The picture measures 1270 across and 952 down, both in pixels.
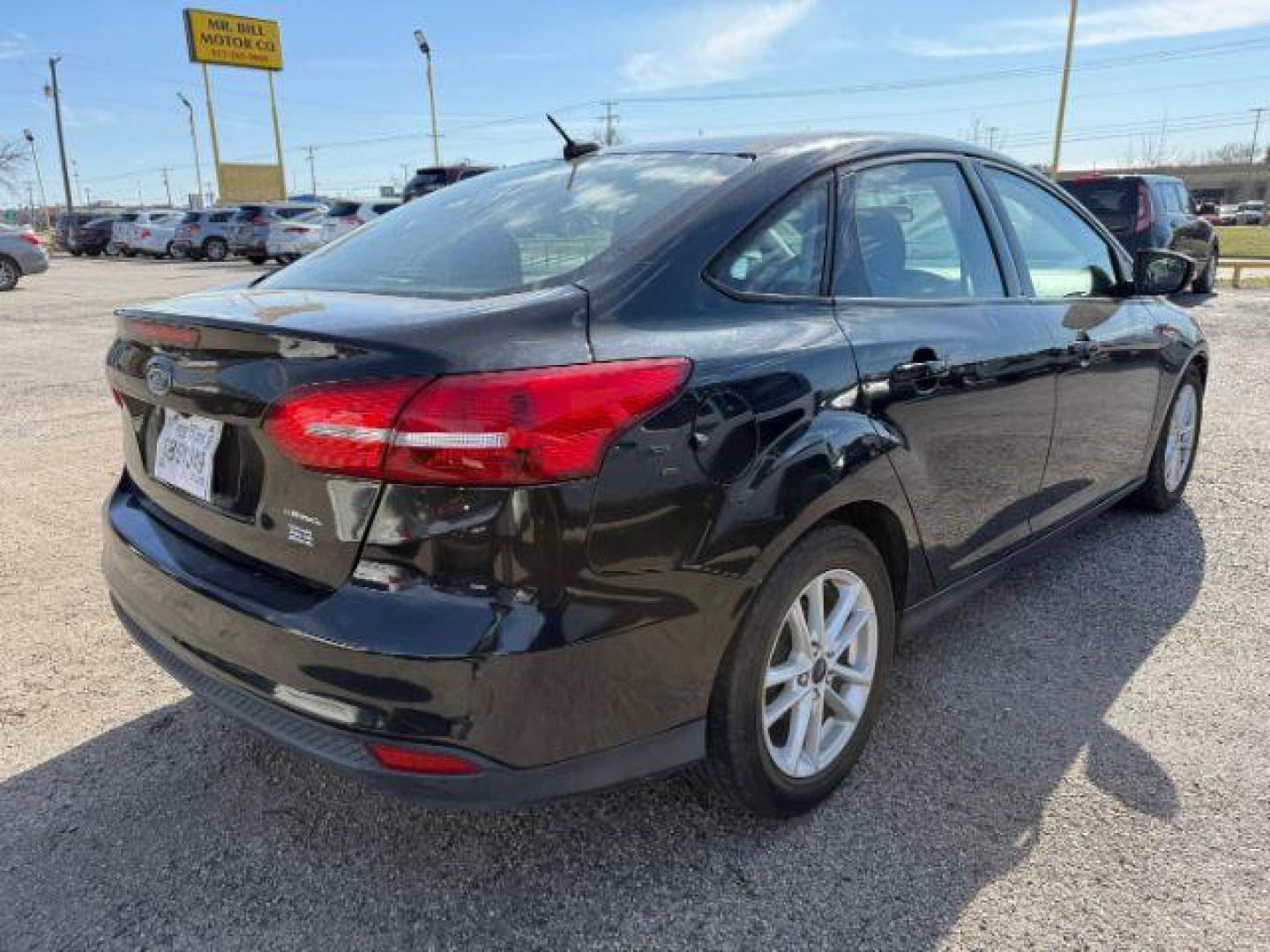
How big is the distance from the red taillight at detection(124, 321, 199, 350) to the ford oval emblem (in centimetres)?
5

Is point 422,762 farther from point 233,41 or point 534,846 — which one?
point 233,41

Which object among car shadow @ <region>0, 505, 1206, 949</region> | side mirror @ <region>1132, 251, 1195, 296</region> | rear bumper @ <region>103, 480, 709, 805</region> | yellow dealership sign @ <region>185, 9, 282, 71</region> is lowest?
car shadow @ <region>0, 505, 1206, 949</region>

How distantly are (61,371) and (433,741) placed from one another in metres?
8.61

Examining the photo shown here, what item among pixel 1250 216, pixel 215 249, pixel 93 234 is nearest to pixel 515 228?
pixel 215 249

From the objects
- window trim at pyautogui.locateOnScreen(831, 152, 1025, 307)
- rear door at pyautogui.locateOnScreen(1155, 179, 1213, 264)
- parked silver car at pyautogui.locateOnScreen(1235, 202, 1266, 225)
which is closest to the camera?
window trim at pyautogui.locateOnScreen(831, 152, 1025, 307)

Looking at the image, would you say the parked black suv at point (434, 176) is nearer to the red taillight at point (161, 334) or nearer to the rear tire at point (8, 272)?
the rear tire at point (8, 272)

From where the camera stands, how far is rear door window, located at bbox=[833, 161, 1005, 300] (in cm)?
259

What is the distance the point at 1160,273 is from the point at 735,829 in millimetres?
2944

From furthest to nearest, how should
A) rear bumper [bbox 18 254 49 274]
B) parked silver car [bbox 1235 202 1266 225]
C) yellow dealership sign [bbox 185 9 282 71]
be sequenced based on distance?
parked silver car [bbox 1235 202 1266 225] → yellow dealership sign [bbox 185 9 282 71] → rear bumper [bbox 18 254 49 274]

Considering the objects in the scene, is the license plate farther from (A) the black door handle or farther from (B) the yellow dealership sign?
(B) the yellow dealership sign

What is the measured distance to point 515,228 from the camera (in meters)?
2.55

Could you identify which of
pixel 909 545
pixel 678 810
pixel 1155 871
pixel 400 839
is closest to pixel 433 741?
pixel 400 839

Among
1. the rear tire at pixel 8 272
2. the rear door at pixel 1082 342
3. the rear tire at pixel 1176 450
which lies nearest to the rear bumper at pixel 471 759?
the rear door at pixel 1082 342

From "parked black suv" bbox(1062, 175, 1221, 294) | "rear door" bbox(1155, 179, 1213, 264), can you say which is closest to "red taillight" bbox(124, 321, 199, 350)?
"parked black suv" bbox(1062, 175, 1221, 294)
